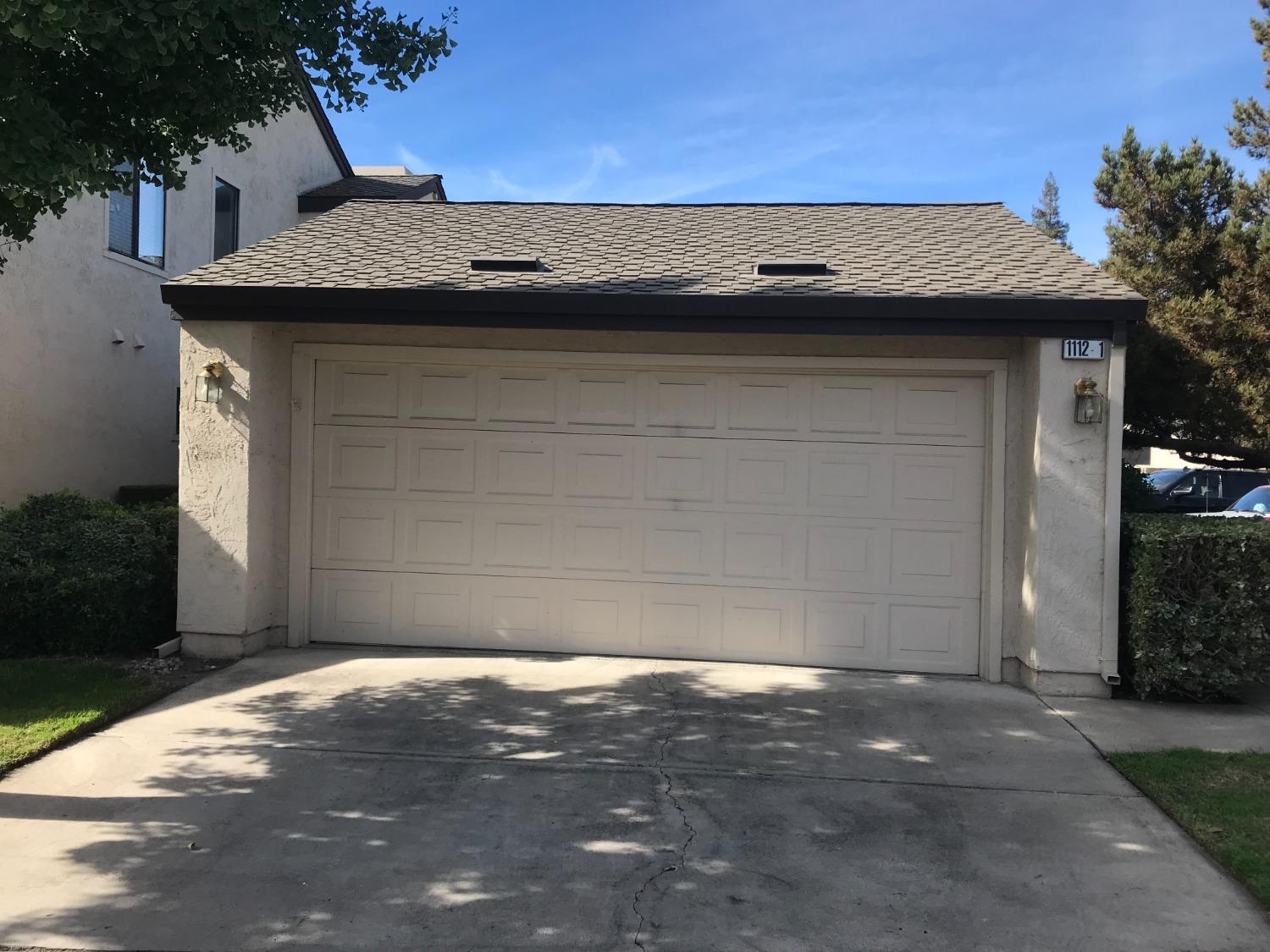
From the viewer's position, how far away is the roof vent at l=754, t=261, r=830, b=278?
26.0ft

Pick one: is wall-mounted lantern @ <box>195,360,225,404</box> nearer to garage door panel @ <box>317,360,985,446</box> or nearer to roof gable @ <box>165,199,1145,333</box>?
roof gable @ <box>165,199,1145,333</box>

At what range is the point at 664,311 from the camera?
7.38 metres

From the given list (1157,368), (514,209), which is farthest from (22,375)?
(1157,368)

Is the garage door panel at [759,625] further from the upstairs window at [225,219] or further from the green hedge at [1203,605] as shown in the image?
the upstairs window at [225,219]

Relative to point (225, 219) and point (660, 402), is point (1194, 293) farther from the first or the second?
point (225, 219)

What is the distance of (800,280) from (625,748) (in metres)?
3.99

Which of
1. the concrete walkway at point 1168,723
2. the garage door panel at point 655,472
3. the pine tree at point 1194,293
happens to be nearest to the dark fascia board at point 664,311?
the garage door panel at point 655,472


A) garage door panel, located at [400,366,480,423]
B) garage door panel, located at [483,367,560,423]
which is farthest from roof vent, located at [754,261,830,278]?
garage door panel, located at [400,366,480,423]

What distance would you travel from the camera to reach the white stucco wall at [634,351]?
7.08 m

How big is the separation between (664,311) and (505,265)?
1.63 m

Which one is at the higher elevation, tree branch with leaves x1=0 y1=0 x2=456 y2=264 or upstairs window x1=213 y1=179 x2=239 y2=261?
upstairs window x1=213 y1=179 x2=239 y2=261

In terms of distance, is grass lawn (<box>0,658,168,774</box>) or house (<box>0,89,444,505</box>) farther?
house (<box>0,89,444,505</box>)

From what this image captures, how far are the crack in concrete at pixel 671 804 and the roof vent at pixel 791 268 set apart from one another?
11.3 ft

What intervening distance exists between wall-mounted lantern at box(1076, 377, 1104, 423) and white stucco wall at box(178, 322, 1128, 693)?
0.07 meters
